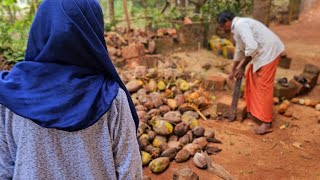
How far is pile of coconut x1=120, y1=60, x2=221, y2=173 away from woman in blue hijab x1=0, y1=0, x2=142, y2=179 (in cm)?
176

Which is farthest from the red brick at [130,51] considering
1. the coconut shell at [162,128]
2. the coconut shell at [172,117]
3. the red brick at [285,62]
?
the red brick at [285,62]

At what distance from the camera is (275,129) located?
3.83m

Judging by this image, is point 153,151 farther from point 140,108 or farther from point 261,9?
point 261,9

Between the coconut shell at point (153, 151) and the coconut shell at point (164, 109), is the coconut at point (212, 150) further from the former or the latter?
the coconut shell at point (164, 109)

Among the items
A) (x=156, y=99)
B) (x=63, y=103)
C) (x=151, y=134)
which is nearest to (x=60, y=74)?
(x=63, y=103)

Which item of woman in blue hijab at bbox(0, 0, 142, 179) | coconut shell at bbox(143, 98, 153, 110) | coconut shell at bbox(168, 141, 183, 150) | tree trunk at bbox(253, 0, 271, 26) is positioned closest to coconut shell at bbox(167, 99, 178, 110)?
coconut shell at bbox(143, 98, 153, 110)

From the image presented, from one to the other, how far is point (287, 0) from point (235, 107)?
30.9ft

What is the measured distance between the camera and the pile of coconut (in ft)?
9.91

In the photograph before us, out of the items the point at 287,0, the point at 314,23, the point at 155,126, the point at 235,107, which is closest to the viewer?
the point at 155,126

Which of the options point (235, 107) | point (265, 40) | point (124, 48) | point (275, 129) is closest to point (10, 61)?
point (124, 48)

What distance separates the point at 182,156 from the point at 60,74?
6.99ft

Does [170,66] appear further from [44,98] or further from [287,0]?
[287,0]

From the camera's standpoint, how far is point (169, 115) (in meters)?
3.46

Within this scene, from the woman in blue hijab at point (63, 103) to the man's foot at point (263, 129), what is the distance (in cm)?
285
